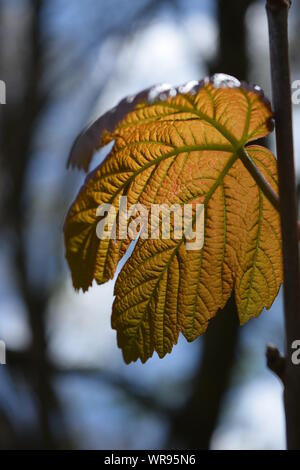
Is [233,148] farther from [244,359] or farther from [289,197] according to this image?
[244,359]

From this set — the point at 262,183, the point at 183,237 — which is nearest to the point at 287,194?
the point at 262,183

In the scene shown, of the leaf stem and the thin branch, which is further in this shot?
the thin branch

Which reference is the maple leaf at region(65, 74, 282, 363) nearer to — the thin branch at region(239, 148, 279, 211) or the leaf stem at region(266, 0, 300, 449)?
the thin branch at region(239, 148, 279, 211)

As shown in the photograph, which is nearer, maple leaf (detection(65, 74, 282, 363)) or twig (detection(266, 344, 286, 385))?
twig (detection(266, 344, 286, 385))

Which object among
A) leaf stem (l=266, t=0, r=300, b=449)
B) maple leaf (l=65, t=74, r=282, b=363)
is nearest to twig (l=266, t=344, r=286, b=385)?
leaf stem (l=266, t=0, r=300, b=449)

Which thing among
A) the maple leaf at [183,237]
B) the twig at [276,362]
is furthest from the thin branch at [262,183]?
the twig at [276,362]

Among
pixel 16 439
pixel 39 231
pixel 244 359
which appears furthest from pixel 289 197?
pixel 39 231

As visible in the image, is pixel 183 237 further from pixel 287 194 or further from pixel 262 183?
pixel 287 194

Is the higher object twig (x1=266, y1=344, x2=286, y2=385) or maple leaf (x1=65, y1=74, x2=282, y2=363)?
maple leaf (x1=65, y1=74, x2=282, y2=363)
